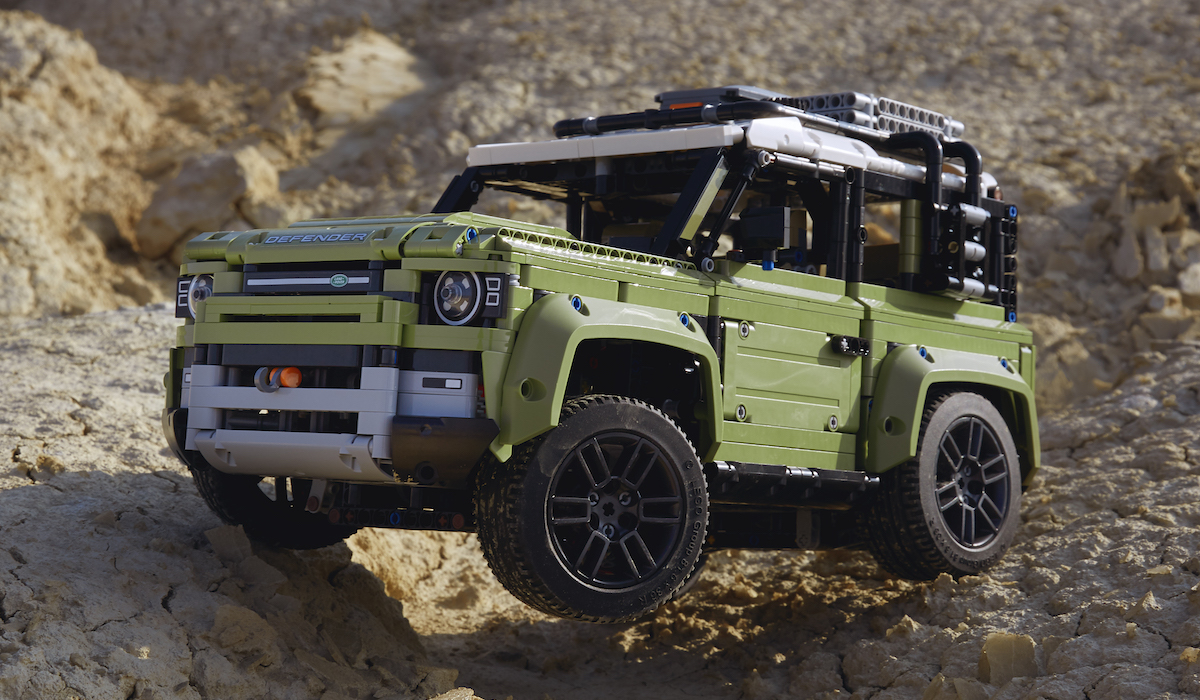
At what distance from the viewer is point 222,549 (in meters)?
6.32

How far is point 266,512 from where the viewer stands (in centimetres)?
661

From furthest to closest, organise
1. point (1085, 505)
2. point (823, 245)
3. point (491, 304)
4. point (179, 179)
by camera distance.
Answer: point (179, 179), point (1085, 505), point (823, 245), point (491, 304)

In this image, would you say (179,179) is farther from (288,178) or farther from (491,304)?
(491,304)

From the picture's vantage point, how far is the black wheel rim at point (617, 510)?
218 inches

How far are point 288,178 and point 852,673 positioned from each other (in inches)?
483

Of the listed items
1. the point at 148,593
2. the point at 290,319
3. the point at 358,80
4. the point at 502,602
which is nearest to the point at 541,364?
the point at 290,319

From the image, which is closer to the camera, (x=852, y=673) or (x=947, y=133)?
(x=852, y=673)

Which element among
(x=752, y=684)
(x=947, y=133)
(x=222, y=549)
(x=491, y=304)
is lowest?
(x=752, y=684)

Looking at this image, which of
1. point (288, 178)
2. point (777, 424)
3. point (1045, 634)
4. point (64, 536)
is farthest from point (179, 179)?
point (1045, 634)

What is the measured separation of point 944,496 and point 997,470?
18.8 inches

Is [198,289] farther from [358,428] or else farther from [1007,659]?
[1007,659]

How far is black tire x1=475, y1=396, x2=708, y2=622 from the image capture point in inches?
210

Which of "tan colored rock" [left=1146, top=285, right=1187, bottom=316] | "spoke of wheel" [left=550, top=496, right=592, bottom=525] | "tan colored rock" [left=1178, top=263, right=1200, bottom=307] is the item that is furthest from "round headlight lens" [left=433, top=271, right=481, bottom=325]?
"tan colored rock" [left=1178, top=263, right=1200, bottom=307]

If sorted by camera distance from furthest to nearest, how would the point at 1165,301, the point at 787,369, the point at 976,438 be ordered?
the point at 1165,301, the point at 976,438, the point at 787,369
